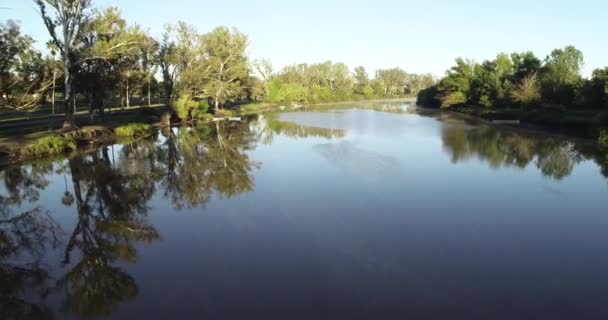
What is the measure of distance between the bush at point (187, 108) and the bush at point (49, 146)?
21366 mm

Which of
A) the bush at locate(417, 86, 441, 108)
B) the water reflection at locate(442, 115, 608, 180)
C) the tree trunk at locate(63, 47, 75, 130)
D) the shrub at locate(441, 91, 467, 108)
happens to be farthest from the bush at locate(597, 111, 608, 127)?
the bush at locate(417, 86, 441, 108)

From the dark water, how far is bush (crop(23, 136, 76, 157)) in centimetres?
175

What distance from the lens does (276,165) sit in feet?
71.8

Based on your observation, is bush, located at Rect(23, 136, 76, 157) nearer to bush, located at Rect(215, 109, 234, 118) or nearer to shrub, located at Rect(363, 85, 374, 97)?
bush, located at Rect(215, 109, 234, 118)

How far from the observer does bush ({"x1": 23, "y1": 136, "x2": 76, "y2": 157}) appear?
2281 cm

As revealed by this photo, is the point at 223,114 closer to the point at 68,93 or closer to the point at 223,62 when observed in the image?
the point at 223,62

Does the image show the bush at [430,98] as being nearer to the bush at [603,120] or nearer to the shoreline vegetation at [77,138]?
the bush at [603,120]

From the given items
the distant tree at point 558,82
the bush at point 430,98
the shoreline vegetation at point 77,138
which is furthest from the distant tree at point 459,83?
the shoreline vegetation at point 77,138

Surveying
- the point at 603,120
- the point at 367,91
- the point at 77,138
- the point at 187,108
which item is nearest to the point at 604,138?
the point at 603,120

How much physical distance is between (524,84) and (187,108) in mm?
39356

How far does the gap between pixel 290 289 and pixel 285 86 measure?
88694mm

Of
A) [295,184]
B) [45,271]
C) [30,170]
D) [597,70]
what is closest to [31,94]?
[30,170]

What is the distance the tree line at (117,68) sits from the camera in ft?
74.3

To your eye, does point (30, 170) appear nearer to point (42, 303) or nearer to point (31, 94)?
point (31, 94)
